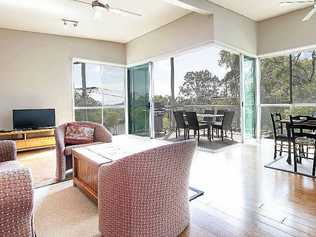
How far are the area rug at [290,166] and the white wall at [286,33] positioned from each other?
Answer: 101 inches

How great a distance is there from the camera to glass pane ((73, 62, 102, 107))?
6.58 meters

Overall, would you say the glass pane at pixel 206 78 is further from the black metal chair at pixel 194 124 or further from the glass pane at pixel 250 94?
the black metal chair at pixel 194 124

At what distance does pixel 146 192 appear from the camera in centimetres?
166

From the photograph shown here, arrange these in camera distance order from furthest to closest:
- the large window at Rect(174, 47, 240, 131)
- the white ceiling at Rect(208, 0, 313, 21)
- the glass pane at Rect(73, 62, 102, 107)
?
the glass pane at Rect(73, 62, 102, 107), the large window at Rect(174, 47, 240, 131), the white ceiling at Rect(208, 0, 313, 21)

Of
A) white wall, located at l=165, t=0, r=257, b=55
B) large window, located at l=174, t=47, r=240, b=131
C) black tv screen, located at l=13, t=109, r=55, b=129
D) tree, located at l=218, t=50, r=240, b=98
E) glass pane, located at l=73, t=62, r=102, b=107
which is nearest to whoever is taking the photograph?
white wall, located at l=165, t=0, r=257, b=55

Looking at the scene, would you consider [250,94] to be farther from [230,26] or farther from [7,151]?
[7,151]

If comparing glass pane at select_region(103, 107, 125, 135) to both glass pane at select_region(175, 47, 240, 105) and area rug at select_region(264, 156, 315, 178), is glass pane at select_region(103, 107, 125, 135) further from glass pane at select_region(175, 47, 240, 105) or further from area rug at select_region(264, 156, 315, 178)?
area rug at select_region(264, 156, 315, 178)

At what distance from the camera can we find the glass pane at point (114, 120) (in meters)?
7.12

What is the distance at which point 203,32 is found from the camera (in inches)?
187

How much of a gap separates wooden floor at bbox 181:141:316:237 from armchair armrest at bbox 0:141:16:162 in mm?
2087

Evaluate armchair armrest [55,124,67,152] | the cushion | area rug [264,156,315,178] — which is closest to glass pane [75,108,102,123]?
the cushion

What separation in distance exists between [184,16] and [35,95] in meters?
4.02

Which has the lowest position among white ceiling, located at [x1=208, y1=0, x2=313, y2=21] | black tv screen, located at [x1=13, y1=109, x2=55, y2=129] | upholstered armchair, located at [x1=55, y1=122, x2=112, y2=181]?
upholstered armchair, located at [x1=55, y1=122, x2=112, y2=181]

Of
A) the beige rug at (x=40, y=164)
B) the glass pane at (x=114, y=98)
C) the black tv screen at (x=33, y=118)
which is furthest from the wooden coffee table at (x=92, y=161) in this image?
the glass pane at (x=114, y=98)
